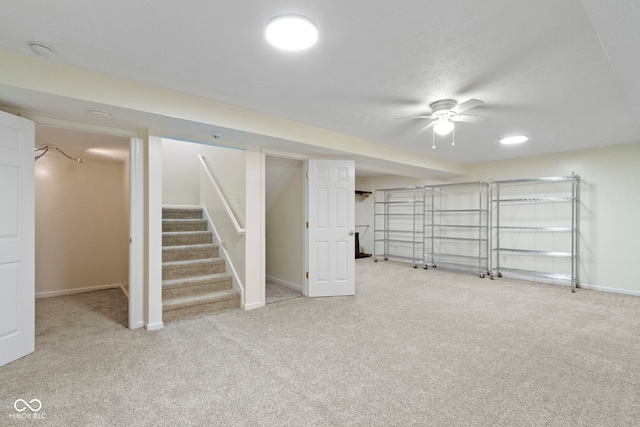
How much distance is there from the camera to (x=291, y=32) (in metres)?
1.70

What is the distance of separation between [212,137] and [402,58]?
2155mm

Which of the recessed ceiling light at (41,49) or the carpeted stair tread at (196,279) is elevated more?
the recessed ceiling light at (41,49)

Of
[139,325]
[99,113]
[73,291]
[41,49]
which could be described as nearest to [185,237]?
[139,325]

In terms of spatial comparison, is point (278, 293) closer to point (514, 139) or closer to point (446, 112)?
point (446, 112)

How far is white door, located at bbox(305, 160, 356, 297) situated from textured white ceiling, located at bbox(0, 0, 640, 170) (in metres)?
1.23

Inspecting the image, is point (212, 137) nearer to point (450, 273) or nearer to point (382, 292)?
point (382, 292)

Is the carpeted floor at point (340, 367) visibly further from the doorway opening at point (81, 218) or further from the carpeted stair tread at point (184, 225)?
the carpeted stair tread at point (184, 225)

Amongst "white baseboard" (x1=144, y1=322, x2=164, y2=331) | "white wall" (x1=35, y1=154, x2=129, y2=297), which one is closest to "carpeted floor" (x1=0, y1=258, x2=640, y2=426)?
"white baseboard" (x1=144, y1=322, x2=164, y2=331)

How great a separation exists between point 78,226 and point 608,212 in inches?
312

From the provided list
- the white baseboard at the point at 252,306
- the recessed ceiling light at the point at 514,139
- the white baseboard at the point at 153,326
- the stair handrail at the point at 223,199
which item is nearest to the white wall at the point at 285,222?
the stair handrail at the point at 223,199

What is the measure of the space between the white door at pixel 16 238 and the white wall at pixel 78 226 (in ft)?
7.31

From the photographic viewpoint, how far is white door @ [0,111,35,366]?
2271 mm

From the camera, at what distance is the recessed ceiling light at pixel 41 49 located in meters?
1.85

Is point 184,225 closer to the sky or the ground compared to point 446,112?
closer to the ground
